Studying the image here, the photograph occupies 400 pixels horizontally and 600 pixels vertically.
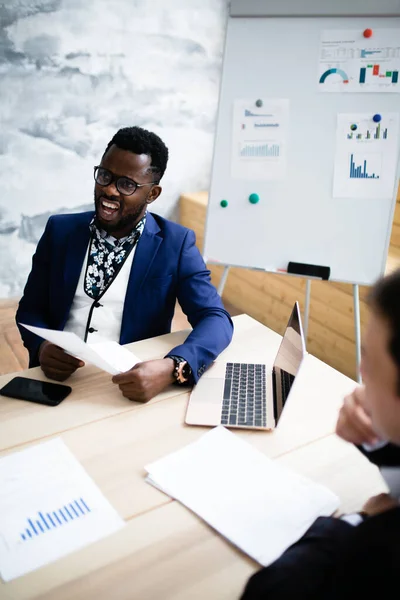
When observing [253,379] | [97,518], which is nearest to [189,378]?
[253,379]

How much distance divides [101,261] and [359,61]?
46.2 inches

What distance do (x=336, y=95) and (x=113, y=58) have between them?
74.3 inches

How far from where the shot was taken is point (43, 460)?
102 cm

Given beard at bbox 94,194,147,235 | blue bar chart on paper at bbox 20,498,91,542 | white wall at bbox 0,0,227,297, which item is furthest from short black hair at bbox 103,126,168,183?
white wall at bbox 0,0,227,297

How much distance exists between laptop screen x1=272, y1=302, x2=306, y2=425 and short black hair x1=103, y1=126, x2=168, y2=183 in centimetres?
70

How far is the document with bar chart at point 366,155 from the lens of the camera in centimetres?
189

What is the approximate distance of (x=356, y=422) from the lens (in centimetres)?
96

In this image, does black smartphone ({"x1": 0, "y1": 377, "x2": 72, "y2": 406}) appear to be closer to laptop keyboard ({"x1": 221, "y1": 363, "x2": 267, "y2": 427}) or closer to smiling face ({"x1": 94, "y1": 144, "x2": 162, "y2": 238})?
laptop keyboard ({"x1": 221, "y1": 363, "x2": 267, "y2": 427})

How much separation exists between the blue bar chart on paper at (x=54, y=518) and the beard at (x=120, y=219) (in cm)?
88

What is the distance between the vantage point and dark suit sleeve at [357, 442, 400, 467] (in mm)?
915

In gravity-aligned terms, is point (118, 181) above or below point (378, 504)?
above

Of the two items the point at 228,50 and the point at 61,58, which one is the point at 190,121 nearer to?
the point at 61,58

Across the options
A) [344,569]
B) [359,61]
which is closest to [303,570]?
[344,569]

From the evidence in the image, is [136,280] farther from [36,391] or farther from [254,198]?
[254,198]
